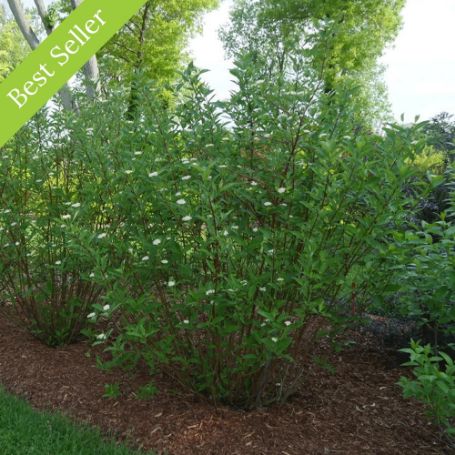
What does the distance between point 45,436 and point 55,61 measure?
374 centimetres

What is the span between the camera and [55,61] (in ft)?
18.4

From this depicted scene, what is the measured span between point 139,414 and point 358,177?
79.5 inches

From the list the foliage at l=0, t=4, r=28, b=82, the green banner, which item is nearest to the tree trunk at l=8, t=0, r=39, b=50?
the green banner

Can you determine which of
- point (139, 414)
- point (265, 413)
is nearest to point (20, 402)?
point (139, 414)

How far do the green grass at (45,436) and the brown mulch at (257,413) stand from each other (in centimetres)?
14

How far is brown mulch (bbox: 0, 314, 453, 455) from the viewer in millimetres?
3221

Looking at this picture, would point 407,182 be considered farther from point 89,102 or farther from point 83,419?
point 89,102

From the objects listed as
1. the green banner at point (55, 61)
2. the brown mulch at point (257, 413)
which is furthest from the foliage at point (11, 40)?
the brown mulch at point (257, 413)

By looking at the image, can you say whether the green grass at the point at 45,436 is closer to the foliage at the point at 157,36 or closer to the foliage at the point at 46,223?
the foliage at the point at 46,223

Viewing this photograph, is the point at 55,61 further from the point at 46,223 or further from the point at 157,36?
the point at 157,36

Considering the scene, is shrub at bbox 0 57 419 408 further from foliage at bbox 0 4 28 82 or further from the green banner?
foliage at bbox 0 4 28 82

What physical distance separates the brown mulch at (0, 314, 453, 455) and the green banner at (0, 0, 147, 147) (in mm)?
2081

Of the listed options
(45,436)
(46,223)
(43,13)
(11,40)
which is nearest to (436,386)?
(45,436)

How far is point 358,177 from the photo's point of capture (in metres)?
2.93
